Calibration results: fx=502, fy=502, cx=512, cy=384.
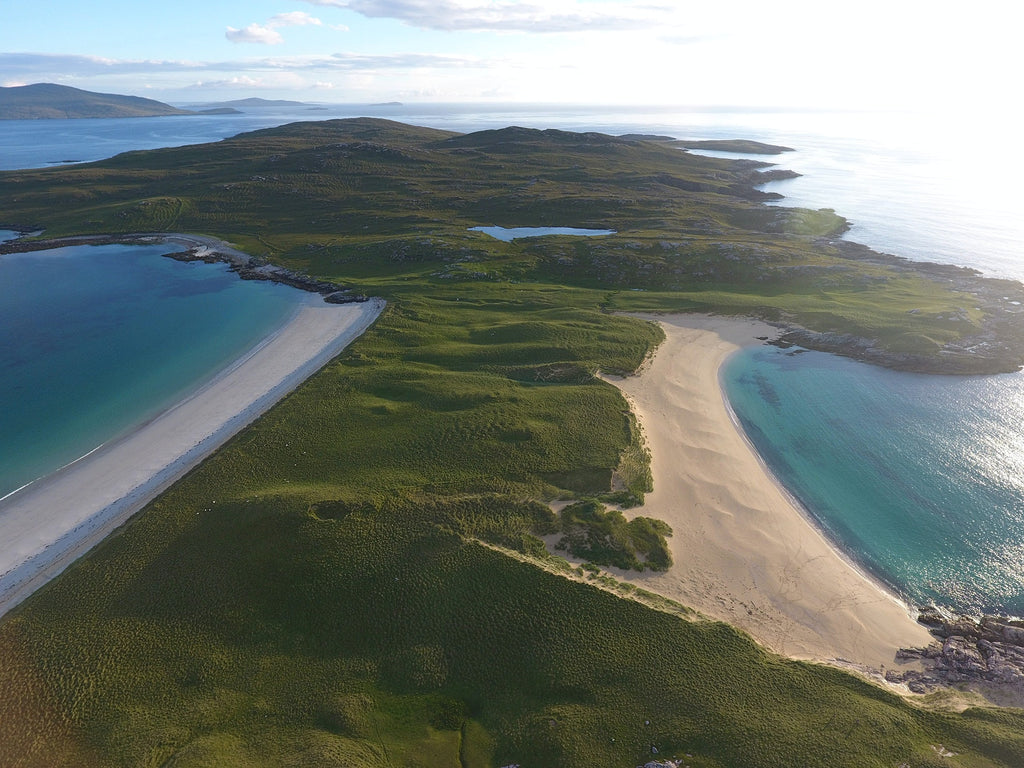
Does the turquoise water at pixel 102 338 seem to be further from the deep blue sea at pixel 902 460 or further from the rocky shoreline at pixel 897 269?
the rocky shoreline at pixel 897 269

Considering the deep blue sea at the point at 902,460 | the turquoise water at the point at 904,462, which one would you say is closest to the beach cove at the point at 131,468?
the deep blue sea at the point at 902,460

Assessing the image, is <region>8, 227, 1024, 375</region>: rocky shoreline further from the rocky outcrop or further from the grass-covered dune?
the rocky outcrop

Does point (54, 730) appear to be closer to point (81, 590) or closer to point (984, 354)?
point (81, 590)

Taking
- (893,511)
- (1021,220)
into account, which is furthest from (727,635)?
(1021,220)

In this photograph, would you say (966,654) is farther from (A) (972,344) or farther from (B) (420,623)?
(A) (972,344)

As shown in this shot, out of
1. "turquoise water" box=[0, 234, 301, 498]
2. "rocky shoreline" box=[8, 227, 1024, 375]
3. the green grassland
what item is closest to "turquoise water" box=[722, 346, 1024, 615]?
"rocky shoreline" box=[8, 227, 1024, 375]

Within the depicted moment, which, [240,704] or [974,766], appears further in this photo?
[240,704]

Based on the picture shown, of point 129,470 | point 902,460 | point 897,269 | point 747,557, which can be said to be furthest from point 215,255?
point 897,269
